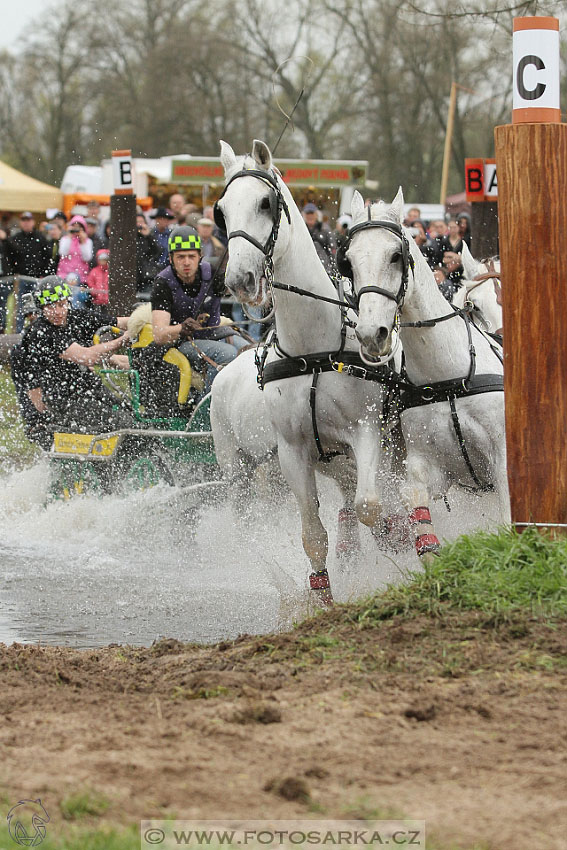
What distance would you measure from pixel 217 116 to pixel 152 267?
24271 mm

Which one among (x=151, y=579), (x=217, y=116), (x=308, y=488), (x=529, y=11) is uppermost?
(x=217, y=116)

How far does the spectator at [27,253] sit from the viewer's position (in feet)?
70.6

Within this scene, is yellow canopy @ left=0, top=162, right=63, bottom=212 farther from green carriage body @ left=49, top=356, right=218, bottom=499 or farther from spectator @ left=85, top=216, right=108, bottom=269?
green carriage body @ left=49, top=356, right=218, bottom=499

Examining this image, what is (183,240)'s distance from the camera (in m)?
9.82

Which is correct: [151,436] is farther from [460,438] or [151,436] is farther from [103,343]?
[460,438]

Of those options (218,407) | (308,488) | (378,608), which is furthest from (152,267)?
(378,608)

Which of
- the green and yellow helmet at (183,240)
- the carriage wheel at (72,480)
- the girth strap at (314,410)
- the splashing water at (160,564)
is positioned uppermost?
the green and yellow helmet at (183,240)

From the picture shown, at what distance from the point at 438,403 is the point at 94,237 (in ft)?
49.3

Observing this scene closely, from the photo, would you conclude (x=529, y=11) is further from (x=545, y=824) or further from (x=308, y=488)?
(x=545, y=824)

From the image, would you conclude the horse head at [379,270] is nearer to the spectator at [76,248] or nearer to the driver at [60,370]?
the driver at [60,370]

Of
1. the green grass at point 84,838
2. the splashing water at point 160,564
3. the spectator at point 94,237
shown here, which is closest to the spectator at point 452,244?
the splashing water at point 160,564

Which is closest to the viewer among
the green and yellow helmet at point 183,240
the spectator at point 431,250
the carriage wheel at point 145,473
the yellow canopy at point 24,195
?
the green and yellow helmet at point 183,240

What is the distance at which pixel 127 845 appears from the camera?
2.94 metres

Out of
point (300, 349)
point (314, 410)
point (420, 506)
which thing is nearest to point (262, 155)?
point (300, 349)
